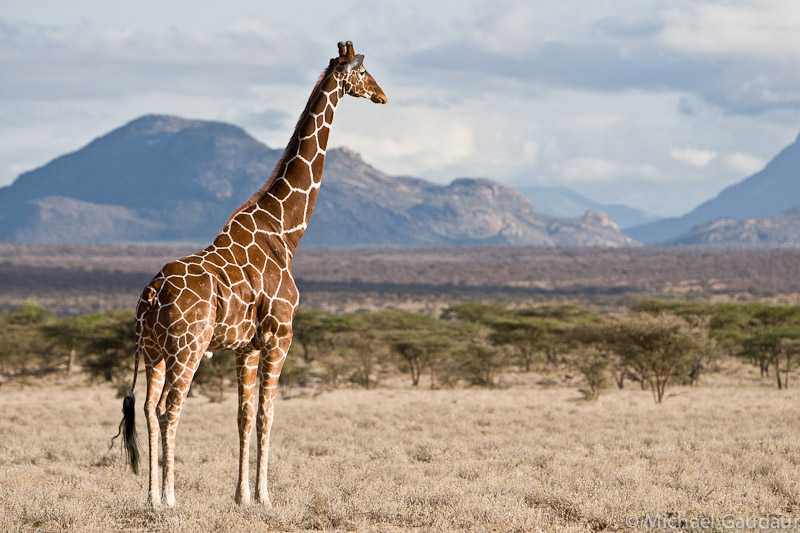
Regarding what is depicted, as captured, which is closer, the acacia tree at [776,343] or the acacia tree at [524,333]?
the acacia tree at [776,343]

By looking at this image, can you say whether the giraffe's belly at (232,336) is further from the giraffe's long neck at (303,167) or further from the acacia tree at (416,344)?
the acacia tree at (416,344)

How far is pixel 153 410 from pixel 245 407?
36.6 inches

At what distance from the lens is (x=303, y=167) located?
825cm

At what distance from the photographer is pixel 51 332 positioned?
3684cm

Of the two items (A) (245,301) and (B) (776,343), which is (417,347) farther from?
(A) (245,301)

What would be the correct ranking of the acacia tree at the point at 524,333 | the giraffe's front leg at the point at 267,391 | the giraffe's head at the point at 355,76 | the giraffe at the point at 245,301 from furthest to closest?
the acacia tree at the point at 524,333
the giraffe's head at the point at 355,76
the giraffe's front leg at the point at 267,391
the giraffe at the point at 245,301

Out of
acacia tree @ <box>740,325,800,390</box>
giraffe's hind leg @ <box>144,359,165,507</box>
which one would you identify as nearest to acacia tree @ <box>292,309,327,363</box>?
acacia tree @ <box>740,325,800,390</box>

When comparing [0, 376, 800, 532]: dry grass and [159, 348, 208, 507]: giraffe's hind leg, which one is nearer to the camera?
[159, 348, 208, 507]: giraffe's hind leg

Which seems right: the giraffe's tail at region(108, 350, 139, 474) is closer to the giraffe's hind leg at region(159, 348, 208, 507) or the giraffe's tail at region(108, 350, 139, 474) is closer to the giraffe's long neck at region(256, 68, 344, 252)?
the giraffe's hind leg at region(159, 348, 208, 507)

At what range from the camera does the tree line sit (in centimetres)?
3116

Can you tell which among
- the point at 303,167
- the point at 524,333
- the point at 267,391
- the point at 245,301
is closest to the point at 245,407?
the point at 267,391

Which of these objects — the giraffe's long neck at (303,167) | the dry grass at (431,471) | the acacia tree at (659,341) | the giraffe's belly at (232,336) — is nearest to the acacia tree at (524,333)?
the acacia tree at (659,341)

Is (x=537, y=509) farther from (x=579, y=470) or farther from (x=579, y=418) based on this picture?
(x=579, y=418)

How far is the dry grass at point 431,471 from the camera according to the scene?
A: 24.6 feet
